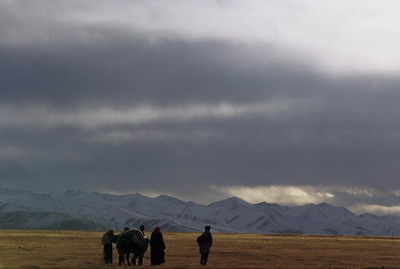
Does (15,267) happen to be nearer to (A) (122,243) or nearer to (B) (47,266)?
(B) (47,266)

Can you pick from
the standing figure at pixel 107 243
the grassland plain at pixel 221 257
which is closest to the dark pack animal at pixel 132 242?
the grassland plain at pixel 221 257

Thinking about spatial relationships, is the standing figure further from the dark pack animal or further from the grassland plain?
the dark pack animal

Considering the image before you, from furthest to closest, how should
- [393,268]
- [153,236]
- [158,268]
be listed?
[393,268] → [153,236] → [158,268]

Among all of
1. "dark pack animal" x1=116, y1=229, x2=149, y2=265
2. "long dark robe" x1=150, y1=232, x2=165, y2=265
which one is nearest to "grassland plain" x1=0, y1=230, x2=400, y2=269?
"long dark robe" x1=150, y1=232, x2=165, y2=265

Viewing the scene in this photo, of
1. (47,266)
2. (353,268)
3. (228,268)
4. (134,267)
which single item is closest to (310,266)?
(353,268)

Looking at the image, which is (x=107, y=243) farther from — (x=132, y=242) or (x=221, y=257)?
(x=221, y=257)

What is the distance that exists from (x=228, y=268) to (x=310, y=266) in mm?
7311

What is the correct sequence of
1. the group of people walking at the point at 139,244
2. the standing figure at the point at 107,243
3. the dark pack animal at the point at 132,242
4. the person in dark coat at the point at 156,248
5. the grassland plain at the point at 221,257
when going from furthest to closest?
the grassland plain at the point at 221,257 → the standing figure at the point at 107,243 → the person in dark coat at the point at 156,248 → the group of people walking at the point at 139,244 → the dark pack animal at the point at 132,242

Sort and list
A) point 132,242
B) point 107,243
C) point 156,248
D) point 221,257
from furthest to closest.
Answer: point 221,257, point 107,243, point 156,248, point 132,242

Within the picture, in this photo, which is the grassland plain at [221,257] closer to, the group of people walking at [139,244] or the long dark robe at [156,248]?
the long dark robe at [156,248]

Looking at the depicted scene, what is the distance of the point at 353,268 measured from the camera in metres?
43.3

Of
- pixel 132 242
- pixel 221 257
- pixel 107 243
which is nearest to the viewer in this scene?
pixel 132 242

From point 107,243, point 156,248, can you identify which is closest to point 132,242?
point 156,248

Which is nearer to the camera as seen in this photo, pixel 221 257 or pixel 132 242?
pixel 132 242
